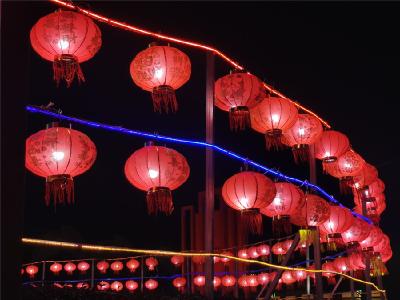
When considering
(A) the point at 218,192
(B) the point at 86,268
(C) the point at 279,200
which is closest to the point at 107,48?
(C) the point at 279,200

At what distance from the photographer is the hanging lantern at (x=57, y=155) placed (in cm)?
483

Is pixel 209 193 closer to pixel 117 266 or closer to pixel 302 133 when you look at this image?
pixel 302 133

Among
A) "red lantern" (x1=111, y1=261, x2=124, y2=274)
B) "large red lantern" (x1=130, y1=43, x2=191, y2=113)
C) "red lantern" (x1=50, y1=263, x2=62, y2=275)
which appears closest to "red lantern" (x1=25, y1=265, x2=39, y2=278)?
"red lantern" (x1=50, y1=263, x2=62, y2=275)

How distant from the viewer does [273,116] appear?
700 centimetres

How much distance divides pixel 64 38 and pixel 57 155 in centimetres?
103

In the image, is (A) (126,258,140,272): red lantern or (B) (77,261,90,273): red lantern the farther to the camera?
(A) (126,258,140,272): red lantern

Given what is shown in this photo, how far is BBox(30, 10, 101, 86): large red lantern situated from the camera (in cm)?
496

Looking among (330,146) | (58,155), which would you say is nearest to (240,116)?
(58,155)

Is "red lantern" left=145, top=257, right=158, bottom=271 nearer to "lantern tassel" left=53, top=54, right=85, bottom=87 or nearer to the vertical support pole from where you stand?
the vertical support pole

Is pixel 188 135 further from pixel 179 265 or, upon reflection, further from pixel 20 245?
pixel 20 245

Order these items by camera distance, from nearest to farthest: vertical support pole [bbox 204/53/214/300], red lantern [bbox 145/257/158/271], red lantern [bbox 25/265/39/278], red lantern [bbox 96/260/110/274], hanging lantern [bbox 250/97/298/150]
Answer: vertical support pole [bbox 204/53/214/300] → hanging lantern [bbox 250/97/298/150] → red lantern [bbox 25/265/39/278] → red lantern [bbox 145/257/158/271] → red lantern [bbox 96/260/110/274]

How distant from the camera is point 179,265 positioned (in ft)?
65.0

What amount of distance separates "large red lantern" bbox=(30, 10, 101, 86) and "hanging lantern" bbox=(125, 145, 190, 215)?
3.30 feet

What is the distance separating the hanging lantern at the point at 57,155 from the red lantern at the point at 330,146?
197 inches
